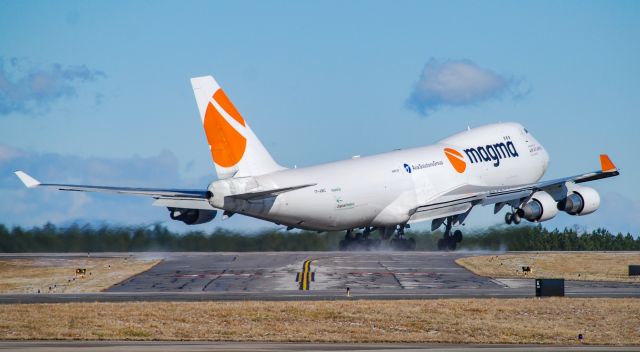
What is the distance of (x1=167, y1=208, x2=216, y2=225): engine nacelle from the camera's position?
5972cm

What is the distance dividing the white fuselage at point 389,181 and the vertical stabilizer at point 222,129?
1005 millimetres

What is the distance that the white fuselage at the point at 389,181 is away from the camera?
5591cm

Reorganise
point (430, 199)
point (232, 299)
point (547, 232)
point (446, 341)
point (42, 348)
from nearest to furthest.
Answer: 1. point (42, 348)
2. point (446, 341)
3. point (232, 299)
4. point (430, 199)
5. point (547, 232)

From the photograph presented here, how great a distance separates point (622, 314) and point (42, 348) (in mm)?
23996

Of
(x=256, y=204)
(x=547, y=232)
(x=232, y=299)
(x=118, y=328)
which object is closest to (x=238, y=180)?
(x=256, y=204)

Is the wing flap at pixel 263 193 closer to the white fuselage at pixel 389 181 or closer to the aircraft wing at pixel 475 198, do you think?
the white fuselage at pixel 389 181

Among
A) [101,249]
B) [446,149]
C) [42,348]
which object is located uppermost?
[446,149]

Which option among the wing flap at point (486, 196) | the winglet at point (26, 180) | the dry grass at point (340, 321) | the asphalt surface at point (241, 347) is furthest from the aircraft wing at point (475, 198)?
the asphalt surface at point (241, 347)

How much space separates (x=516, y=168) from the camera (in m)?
74.8

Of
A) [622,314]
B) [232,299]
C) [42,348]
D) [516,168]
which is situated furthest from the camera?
[516,168]

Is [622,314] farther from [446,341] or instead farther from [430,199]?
[430,199]

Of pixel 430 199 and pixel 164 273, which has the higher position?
pixel 430 199

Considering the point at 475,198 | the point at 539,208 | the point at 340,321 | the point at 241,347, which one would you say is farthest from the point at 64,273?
the point at 241,347

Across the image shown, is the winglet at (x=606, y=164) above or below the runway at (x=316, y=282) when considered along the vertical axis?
above
